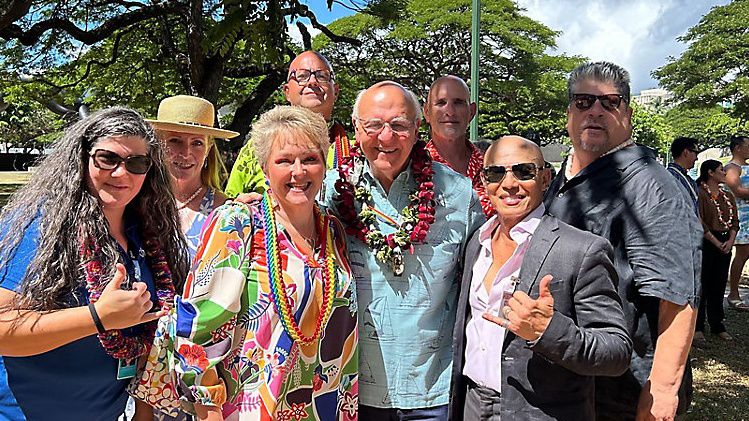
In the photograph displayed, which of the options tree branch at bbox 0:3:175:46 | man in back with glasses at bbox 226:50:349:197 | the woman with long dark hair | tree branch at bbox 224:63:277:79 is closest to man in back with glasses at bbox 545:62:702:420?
man in back with glasses at bbox 226:50:349:197

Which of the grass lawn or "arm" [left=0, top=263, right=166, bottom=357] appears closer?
"arm" [left=0, top=263, right=166, bottom=357]

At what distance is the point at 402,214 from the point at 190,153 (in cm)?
140

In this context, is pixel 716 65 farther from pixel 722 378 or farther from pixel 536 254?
pixel 536 254

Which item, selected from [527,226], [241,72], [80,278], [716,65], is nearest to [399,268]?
[527,226]

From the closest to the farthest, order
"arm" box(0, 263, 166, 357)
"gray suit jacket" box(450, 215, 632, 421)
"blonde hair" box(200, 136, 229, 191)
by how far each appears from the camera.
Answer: "arm" box(0, 263, 166, 357), "gray suit jacket" box(450, 215, 632, 421), "blonde hair" box(200, 136, 229, 191)

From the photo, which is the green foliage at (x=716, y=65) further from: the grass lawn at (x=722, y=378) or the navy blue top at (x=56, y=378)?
the navy blue top at (x=56, y=378)

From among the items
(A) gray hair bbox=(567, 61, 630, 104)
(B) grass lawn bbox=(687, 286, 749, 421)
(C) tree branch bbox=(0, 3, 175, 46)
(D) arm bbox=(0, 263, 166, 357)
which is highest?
(C) tree branch bbox=(0, 3, 175, 46)

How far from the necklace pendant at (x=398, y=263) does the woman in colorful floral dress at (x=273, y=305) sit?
230 mm

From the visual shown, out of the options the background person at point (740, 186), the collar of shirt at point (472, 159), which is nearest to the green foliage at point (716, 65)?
the background person at point (740, 186)

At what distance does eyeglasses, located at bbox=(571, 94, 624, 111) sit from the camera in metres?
2.65

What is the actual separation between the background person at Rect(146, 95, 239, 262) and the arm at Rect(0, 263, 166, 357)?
1201 millimetres

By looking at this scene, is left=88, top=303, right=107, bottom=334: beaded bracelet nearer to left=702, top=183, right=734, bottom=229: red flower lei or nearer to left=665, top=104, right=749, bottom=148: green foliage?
left=702, top=183, right=734, bottom=229: red flower lei

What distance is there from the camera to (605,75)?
267 cm

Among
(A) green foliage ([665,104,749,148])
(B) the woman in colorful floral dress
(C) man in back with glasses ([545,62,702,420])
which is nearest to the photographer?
(B) the woman in colorful floral dress
